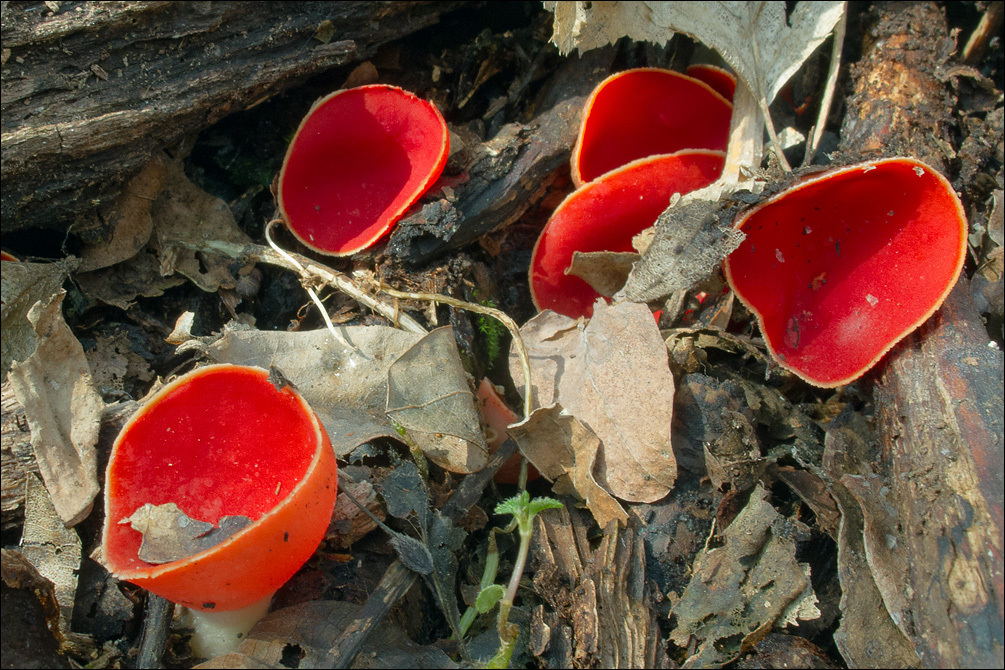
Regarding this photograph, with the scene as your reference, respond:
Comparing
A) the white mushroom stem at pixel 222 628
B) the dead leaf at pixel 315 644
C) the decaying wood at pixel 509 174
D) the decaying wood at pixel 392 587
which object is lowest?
the white mushroom stem at pixel 222 628

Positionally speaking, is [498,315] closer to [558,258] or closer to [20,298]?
[558,258]

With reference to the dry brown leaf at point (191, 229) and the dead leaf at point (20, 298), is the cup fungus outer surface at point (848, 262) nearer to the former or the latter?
the dry brown leaf at point (191, 229)

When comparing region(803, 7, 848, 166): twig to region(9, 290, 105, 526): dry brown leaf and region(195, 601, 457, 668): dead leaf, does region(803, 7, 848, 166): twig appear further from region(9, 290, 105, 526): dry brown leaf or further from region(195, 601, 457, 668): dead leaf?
region(9, 290, 105, 526): dry brown leaf

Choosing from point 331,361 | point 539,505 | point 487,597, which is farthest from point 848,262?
point 331,361

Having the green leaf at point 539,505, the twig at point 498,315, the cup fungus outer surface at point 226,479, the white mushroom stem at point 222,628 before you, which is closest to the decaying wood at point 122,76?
the twig at point 498,315

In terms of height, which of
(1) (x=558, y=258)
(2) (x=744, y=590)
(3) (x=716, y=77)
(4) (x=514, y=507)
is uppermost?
(3) (x=716, y=77)
